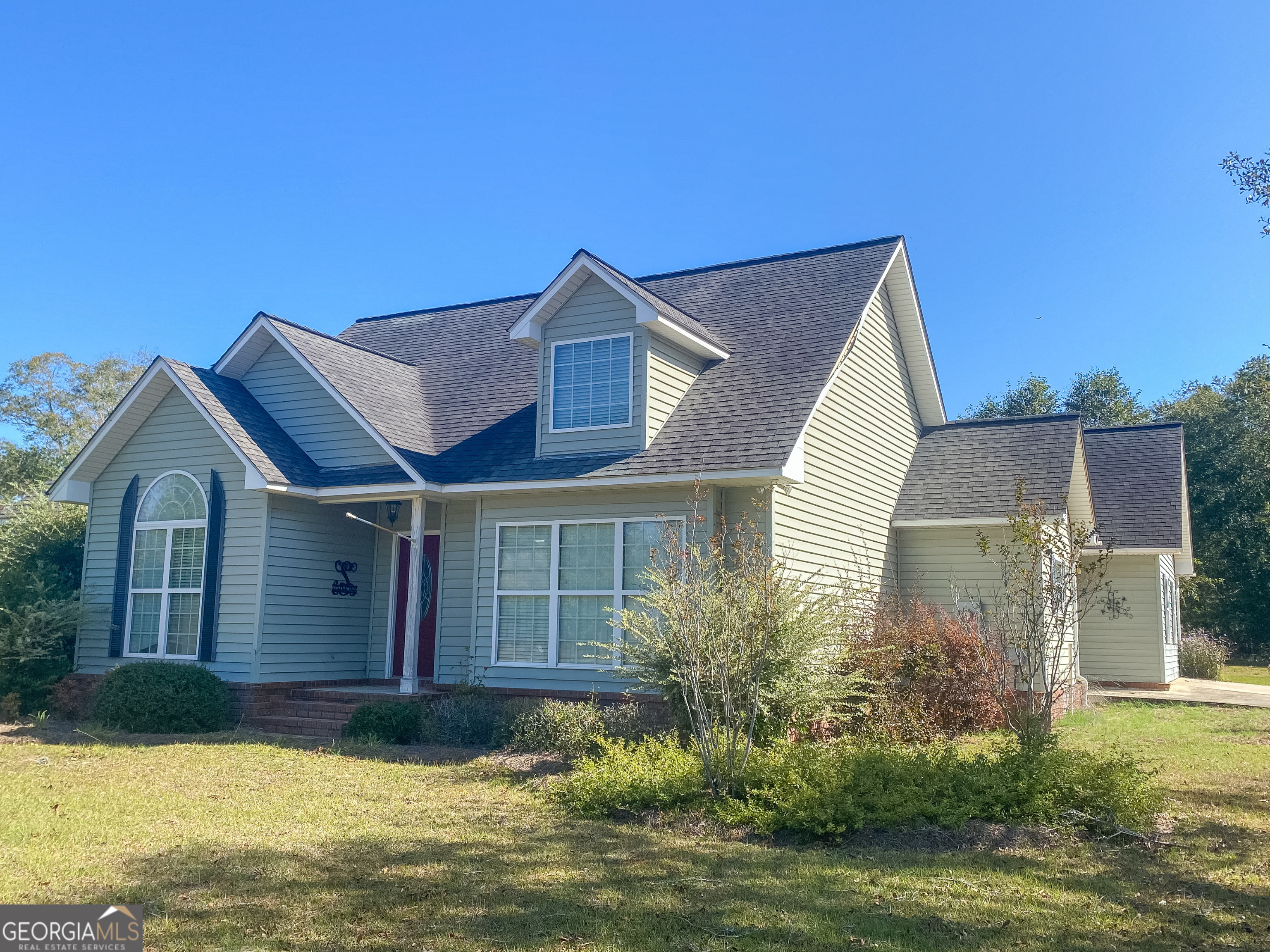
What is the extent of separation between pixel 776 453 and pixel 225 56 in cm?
1113

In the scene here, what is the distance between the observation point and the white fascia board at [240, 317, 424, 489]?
14.6 meters

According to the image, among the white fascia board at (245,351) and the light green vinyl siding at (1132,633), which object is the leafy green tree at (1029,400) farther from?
the white fascia board at (245,351)

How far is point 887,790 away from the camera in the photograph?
8305mm

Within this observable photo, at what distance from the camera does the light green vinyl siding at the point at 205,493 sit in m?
14.9

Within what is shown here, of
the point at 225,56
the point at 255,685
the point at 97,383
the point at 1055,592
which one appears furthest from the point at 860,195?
the point at 97,383

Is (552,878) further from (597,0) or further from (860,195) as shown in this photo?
(860,195)

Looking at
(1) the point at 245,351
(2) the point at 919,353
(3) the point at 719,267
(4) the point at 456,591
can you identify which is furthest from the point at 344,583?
(2) the point at 919,353

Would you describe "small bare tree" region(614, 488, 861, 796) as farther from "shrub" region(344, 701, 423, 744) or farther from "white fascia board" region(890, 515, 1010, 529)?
"white fascia board" region(890, 515, 1010, 529)

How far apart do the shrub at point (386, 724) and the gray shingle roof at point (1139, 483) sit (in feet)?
51.7

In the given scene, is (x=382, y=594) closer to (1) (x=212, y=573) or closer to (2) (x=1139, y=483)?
(1) (x=212, y=573)

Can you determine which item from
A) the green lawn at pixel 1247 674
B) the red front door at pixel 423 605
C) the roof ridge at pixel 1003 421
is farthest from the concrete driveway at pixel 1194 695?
the red front door at pixel 423 605

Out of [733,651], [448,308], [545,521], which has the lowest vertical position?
[733,651]

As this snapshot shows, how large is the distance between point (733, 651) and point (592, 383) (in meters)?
6.32

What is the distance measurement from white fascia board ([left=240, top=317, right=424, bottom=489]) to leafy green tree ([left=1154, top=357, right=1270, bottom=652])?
33.9 meters
